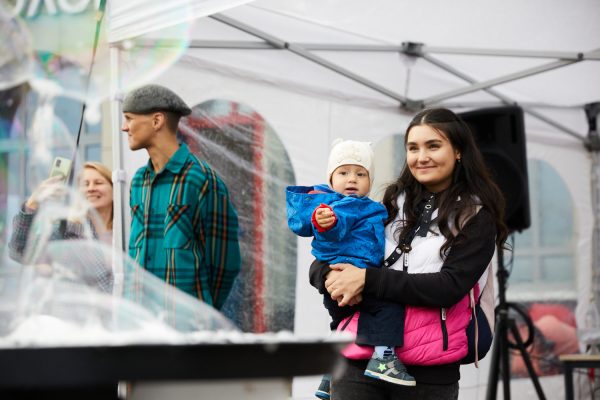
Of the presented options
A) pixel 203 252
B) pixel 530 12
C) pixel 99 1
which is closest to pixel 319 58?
pixel 530 12

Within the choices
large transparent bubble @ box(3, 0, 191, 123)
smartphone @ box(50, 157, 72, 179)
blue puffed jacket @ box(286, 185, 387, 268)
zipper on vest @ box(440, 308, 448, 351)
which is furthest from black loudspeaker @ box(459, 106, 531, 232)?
smartphone @ box(50, 157, 72, 179)

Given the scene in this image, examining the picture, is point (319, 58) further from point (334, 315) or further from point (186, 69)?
point (334, 315)

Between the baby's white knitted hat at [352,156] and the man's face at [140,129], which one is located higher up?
the man's face at [140,129]

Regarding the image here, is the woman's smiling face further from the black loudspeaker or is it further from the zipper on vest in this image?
the black loudspeaker

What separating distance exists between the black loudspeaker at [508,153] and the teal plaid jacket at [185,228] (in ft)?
6.37

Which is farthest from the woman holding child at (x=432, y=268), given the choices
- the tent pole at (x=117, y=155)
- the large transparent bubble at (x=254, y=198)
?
the large transparent bubble at (x=254, y=198)

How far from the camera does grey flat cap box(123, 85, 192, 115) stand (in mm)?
2527

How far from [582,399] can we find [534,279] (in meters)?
0.99

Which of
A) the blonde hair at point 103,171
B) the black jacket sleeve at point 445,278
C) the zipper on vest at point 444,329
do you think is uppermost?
the blonde hair at point 103,171

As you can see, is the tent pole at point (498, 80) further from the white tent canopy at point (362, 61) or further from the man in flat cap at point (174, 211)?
the man in flat cap at point (174, 211)

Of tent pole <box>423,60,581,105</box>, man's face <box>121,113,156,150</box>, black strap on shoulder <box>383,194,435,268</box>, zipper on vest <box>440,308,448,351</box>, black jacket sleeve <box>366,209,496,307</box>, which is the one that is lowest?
zipper on vest <box>440,308,448,351</box>

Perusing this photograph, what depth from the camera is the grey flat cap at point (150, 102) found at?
2.53 m

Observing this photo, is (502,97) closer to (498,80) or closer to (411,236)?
(498,80)

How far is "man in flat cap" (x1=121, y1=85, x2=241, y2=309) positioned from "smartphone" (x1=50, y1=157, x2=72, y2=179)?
0.85 metres
